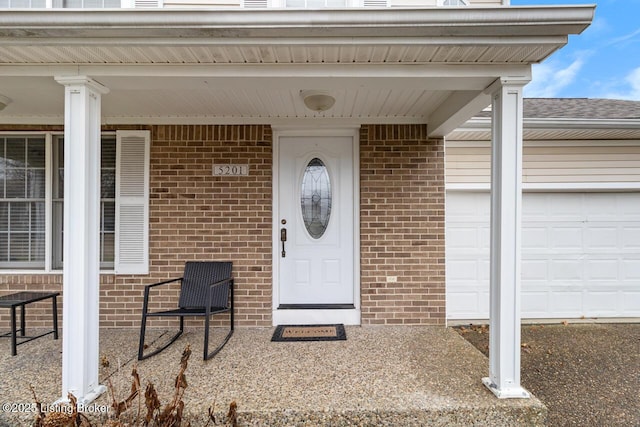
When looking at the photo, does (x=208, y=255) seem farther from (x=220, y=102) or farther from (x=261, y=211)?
(x=220, y=102)

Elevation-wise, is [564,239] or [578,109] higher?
[578,109]

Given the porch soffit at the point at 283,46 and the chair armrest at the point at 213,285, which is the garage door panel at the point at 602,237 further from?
the chair armrest at the point at 213,285

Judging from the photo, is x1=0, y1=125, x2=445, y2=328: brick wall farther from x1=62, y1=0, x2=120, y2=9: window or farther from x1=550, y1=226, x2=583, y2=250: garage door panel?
x1=550, y1=226, x2=583, y2=250: garage door panel

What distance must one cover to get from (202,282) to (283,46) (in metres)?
2.61

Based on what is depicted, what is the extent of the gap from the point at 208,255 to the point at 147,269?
71 cm

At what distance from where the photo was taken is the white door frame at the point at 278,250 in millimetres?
3986

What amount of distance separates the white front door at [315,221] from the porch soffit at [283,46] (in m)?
1.48

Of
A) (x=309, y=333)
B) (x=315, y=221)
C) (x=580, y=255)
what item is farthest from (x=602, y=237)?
(x=309, y=333)

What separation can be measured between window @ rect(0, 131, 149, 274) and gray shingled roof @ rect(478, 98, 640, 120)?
4.20 m

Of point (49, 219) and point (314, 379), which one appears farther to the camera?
point (49, 219)

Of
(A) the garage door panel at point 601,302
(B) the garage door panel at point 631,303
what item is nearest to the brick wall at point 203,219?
(A) the garage door panel at point 601,302

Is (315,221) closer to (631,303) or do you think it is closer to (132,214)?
(132,214)

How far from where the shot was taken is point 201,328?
390 cm

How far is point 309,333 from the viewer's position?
3711 millimetres
